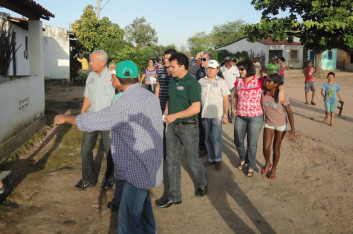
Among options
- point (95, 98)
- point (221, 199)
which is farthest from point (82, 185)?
point (221, 199)

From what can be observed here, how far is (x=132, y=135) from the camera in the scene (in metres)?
2.83

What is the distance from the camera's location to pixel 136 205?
116 inches

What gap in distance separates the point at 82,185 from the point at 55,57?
1922 centimetres

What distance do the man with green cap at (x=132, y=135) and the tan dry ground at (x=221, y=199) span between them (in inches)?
46.3

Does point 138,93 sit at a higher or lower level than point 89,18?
lower

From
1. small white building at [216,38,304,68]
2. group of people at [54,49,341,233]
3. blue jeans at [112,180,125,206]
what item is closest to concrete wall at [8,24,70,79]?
group of people at [54,49,341,233]

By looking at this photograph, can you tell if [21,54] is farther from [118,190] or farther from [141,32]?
[141,32]

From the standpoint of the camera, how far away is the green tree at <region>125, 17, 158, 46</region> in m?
65.5

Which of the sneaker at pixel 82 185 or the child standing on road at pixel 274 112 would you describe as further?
the child standing on road at pixel 274 112

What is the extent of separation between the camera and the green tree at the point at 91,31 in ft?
87.9

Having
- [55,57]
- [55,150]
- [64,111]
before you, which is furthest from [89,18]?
[55,150]

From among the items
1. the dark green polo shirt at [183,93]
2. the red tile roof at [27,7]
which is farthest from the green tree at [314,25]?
the dark green polo shirt at [183,93]

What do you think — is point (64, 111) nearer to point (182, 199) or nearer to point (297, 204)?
point (182, 199)

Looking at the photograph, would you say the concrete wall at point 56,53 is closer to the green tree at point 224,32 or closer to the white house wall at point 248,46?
the white house wall at point 248,46
